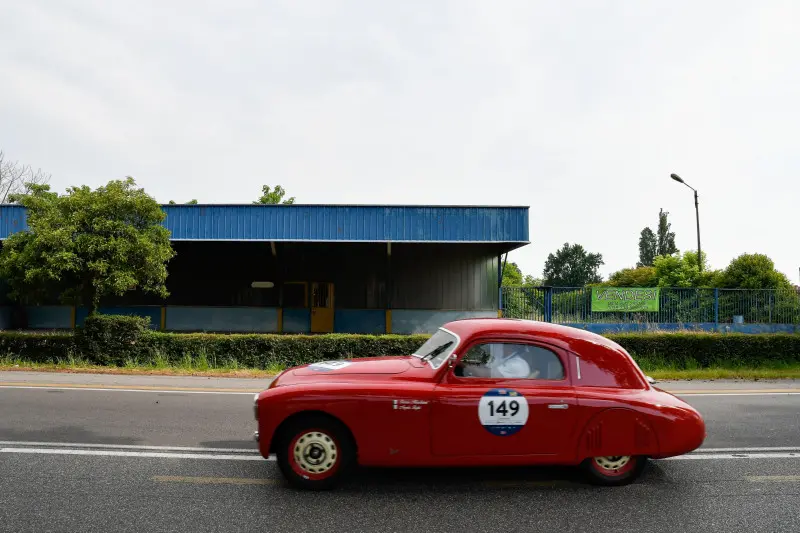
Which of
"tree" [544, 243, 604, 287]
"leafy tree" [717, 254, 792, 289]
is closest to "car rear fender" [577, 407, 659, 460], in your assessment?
"leafy tree" [717, 254, 792, 289]

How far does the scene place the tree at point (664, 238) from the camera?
7819cm

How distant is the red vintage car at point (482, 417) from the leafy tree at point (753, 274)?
24.3 m

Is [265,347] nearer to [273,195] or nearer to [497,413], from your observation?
[497,413]

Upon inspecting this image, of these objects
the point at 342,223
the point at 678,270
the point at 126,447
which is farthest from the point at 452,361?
the point at 678,270

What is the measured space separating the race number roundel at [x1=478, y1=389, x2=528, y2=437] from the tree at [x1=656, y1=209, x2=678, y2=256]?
82.2 meters

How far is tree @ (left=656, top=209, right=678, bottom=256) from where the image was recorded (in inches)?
3078

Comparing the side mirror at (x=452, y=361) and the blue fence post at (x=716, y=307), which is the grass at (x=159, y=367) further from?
the blue fence post at (x=716, y=307)

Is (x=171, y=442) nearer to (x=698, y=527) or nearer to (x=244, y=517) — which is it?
(x=244, y=517)

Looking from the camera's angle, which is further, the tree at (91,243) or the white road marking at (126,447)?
the tree at (91,243)

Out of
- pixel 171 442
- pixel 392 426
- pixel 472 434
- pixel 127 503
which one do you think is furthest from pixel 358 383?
pixel 171 442

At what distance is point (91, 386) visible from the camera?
9688 mm

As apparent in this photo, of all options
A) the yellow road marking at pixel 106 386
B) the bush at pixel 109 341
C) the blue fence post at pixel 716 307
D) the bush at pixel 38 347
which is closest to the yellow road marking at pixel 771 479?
the yellow road marking at pixel 106 386

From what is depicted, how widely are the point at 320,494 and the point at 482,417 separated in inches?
59.2

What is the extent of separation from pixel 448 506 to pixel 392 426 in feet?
2.53
